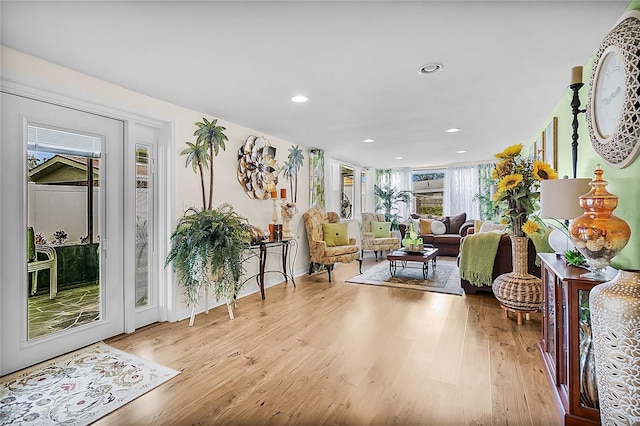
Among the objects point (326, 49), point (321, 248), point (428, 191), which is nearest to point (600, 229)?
point (326, 49)

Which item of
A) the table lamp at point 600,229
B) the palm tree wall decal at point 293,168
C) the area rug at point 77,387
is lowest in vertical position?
the area rug at point 77,387

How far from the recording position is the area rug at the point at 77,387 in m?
1.73

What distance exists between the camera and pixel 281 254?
479cm

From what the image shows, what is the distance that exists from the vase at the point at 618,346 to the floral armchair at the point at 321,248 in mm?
3625

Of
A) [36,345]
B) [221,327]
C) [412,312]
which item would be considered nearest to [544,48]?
[412,312]

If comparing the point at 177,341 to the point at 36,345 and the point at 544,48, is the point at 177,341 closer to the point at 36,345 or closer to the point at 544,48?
the point at 36,345

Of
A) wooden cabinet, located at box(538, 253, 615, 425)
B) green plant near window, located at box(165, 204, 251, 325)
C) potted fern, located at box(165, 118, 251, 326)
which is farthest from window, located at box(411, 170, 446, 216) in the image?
wooden cabinet, located at box(538, 253, 615, 425)

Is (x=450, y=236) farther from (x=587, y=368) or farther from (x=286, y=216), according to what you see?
(x=587, y=368)

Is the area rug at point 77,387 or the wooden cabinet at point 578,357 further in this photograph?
the area rug at point 77,387

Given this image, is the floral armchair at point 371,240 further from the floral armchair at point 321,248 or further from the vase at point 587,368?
the vase at point 587,368

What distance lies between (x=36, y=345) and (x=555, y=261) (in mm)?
3753

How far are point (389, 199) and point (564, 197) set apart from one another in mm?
6569

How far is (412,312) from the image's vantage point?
332cm

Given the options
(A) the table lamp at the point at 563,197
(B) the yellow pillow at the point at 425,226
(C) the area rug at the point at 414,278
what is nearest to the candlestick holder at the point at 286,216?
(C) the area rug at the point at 414,278
